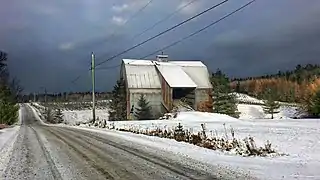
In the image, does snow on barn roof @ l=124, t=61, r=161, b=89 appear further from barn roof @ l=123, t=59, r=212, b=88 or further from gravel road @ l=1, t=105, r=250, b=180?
gravel road @ l=1, t=105, r=250, b=180

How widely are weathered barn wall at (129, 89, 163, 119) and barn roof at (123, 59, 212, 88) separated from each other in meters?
0.91

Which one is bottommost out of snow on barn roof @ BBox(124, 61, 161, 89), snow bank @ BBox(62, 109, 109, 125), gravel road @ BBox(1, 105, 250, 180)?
snow bank @ BBox(62, 109, 109, 125)

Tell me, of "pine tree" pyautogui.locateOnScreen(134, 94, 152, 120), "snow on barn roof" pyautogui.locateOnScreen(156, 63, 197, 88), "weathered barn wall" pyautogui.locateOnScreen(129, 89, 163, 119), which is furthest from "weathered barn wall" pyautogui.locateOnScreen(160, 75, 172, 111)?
"pine tree" pyautogui.locateOnScreen(134, 94, 152, 120)

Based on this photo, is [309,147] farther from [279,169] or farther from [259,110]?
[259,110]

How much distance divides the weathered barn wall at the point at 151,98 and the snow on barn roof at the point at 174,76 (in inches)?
118

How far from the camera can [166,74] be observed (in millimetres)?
72438

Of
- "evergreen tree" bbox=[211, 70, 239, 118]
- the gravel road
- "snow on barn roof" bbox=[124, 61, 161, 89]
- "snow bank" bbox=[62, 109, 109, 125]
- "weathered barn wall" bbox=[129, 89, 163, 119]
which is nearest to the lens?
the gravel road

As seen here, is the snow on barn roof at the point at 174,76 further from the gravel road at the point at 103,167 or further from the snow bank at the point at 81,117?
the gravel road at the point at 103,167

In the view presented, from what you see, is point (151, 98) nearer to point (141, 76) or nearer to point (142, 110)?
point (142, 110)

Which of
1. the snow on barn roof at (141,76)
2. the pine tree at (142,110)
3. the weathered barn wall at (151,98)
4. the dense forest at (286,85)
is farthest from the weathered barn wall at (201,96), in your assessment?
the dense forest at (286,85)

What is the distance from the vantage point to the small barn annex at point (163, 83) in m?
68.8

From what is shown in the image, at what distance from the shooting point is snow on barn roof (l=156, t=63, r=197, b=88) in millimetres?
70744

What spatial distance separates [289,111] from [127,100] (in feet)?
166

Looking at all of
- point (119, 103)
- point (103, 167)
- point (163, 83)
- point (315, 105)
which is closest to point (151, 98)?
point (163, 83)
